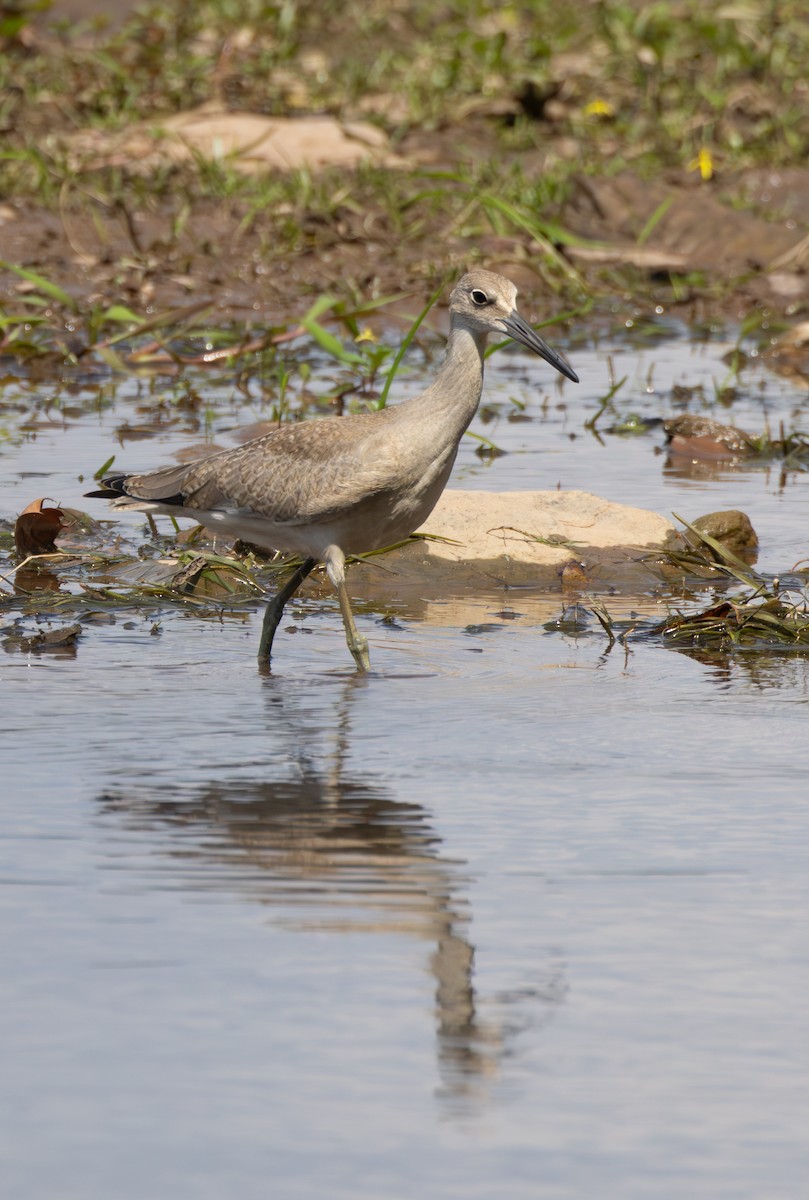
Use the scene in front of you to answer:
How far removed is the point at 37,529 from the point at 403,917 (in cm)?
374

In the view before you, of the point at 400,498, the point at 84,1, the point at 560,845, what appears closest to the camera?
the point at 560,845

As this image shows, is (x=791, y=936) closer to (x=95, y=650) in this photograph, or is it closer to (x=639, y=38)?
(x=95, y=650)

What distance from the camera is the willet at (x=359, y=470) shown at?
6422 millimetres

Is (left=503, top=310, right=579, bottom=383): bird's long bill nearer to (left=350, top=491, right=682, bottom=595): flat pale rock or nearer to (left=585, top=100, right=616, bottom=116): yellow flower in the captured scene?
(left=350, top=491, right=682, bottom=595): flat pale rock

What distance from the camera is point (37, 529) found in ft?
25.5

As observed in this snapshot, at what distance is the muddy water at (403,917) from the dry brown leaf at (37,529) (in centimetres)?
68

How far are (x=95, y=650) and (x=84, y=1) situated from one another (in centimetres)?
1338

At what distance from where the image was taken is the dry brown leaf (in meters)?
7.67

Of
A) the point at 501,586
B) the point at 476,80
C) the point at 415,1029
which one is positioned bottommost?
the point at 415,1029

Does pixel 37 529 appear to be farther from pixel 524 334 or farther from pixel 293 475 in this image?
pixel 524 334

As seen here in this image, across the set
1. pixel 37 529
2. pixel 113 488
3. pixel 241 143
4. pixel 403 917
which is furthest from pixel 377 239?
pixel 403 917

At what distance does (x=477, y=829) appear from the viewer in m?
4.97

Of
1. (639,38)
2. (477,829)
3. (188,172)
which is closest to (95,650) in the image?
(477,829)

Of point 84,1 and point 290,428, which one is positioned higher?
point 84,1
